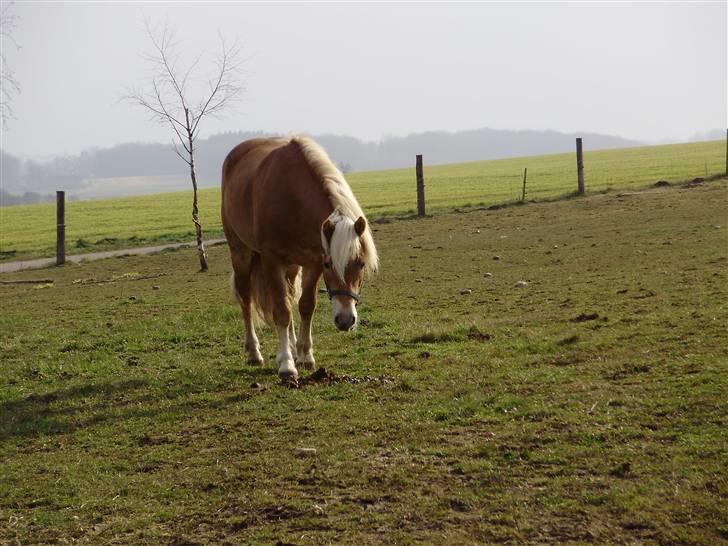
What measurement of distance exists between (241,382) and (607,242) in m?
10.2

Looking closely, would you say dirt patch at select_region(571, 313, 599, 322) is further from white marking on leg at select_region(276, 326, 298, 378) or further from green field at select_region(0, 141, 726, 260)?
green field at select_region(0, 141, 726, 260)

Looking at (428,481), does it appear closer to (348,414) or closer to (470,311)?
(348,414)

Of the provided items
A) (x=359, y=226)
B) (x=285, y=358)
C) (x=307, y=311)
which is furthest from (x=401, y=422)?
(x=307, y=311)

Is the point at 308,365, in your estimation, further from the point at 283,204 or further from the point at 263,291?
the point at 283,204

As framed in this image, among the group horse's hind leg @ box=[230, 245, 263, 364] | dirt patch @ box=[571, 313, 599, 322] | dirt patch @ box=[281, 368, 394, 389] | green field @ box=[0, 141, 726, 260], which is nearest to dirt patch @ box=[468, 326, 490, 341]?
dirt patch @ box=[571, 313, 599, 322]

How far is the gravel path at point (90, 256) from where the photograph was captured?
73.6 feet

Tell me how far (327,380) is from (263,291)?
1763 mm

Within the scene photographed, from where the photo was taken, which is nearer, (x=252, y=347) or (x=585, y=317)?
(x=252, y=347)

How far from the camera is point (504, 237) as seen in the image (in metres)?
19.0

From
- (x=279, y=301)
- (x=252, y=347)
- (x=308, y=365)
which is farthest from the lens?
(x=252, y=347)

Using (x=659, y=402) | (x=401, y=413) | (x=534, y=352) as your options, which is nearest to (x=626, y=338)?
(x=534, y=352)

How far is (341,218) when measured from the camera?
7.05 m

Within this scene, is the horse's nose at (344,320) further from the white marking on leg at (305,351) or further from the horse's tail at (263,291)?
the horse's tail at (263,291)

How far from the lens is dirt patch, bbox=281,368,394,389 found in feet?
24.5
